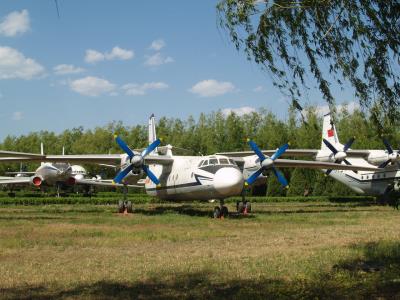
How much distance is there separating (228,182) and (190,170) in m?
3.33

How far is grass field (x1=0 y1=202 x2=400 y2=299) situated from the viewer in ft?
21.7

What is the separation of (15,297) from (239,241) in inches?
277

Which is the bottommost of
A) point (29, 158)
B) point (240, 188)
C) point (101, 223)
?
point (101, 223)

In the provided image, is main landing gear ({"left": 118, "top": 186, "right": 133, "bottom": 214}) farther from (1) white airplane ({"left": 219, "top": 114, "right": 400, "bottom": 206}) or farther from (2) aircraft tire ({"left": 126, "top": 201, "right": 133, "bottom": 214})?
(1) white airplane ({"left": 219, "top": 114, "right": 400, "bottom": 206})

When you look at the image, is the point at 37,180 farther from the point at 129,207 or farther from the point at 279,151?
the point at 279,151

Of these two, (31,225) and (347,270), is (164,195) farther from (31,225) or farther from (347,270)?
(347,270)

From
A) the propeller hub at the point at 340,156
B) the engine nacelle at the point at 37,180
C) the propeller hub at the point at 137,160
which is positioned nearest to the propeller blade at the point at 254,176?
the propeller hub at the point at 137,160

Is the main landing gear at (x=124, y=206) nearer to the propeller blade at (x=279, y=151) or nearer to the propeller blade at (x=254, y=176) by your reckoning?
the propeller blade at (x=254, y=176)

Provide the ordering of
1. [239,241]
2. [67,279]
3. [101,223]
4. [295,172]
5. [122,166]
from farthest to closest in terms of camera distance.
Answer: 1. [295,172]
2. [122,166]
3. [101,223]
4. [239,241]
5. [67,279]

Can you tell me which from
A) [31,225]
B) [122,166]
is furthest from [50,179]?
[31,225]

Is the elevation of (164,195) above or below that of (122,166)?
below

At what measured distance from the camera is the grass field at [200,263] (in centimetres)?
661

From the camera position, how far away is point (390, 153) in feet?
97.4

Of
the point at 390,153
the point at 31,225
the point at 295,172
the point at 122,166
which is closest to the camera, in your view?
the point at 31,225
